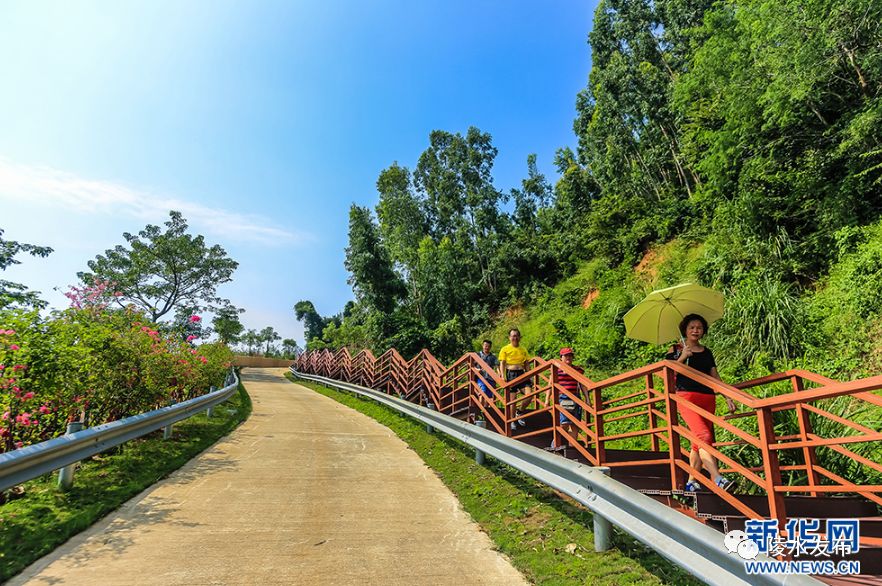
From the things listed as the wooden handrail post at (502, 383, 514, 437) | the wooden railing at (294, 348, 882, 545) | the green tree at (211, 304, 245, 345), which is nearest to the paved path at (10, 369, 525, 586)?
the wooden handrail post at (502, 383, 514, 437)

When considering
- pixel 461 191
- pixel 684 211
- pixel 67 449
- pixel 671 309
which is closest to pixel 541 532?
pixel 671 309

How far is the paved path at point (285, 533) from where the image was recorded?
9.86 feet

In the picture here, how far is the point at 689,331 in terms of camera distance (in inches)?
167

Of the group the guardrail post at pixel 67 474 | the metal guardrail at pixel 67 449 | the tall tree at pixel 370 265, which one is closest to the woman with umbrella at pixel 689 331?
the metal guardrail at pixel 67 449

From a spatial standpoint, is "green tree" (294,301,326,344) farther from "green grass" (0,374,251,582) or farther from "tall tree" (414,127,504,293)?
"green grass" (0,374,251,582)

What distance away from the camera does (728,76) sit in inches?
601

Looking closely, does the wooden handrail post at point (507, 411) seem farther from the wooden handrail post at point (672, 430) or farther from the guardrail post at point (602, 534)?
the guardrail post at point (602, 534)

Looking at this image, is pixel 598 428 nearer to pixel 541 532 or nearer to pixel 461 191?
pixel 541 532

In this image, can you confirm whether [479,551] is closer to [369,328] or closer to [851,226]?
[851,226]

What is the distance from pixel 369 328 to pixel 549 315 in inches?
387

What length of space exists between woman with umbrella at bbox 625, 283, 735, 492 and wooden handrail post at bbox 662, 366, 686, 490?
0.09 metres

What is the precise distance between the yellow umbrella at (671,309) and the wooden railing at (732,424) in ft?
1.82

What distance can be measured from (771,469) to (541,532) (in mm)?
1910

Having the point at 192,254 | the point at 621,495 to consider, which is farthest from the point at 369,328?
the point at 192,254
